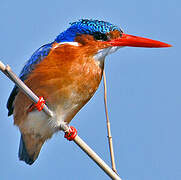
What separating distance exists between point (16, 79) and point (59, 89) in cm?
110

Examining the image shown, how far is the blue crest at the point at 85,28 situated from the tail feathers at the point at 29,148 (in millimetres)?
1094


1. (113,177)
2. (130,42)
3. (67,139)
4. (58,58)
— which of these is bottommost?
(113,177)

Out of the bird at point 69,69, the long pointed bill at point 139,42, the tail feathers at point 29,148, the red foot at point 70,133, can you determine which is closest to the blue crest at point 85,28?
the bird at point 69,69

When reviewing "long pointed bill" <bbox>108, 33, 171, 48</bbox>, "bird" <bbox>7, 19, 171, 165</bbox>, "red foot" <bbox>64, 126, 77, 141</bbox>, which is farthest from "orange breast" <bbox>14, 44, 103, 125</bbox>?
"long pointed bill" <bbox>108, 33, 171, 48</bbox>

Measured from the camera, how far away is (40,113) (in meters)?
3.73

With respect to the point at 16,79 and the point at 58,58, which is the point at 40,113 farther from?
the point at 16,79

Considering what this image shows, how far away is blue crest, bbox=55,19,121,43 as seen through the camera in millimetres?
3748

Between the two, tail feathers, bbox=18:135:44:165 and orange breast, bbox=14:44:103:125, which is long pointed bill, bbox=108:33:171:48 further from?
tail feathers, bbox=18:135:44:165

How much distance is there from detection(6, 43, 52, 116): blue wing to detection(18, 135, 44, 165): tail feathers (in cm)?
34

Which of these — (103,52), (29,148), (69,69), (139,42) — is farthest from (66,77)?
(29,148)

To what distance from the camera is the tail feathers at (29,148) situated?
166 inches

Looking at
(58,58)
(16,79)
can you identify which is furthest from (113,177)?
(58,58)

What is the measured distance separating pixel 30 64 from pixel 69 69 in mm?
513

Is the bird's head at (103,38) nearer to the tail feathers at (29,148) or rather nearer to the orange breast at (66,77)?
the orange breast at (66,77)
